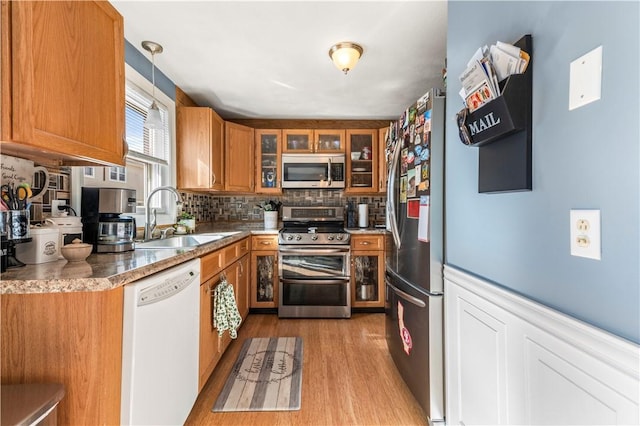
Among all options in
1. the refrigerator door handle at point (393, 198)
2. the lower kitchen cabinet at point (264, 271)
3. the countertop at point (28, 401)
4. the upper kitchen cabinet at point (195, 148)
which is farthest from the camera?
the lower kitchen cabinet at point (264, 271)

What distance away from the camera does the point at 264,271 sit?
3084 mm

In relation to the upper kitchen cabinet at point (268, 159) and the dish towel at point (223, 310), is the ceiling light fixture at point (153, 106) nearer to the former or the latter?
the dish towel at point (223, 310)

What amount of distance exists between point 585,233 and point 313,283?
96.7 inches

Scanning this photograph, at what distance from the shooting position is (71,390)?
0.89 metres

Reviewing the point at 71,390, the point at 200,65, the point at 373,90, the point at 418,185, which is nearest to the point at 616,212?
the point at 418,185

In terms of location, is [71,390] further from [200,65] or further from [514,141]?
[200,65]

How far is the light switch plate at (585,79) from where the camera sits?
0.65 metres

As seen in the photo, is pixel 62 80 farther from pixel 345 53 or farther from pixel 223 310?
pixel 345 53

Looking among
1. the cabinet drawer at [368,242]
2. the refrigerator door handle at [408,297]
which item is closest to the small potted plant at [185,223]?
the cabinet drawer at [368,242]

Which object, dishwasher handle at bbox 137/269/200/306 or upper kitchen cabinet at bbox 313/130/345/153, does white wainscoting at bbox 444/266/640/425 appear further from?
upper kitchen cabinet at bbox 313/130/345/153

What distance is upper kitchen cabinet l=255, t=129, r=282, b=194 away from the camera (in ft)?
11.2

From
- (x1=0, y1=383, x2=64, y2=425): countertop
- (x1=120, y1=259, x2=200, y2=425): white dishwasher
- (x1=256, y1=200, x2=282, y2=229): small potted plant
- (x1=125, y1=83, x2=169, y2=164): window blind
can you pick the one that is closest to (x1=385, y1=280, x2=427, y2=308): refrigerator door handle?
(x1=120, y1=259, x2=200, y2=425): white dishwasher

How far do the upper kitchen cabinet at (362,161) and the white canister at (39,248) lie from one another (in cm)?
273

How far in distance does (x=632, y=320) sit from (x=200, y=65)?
8.92ft
